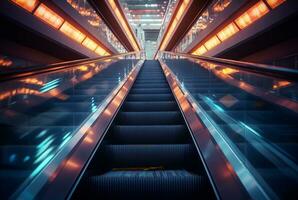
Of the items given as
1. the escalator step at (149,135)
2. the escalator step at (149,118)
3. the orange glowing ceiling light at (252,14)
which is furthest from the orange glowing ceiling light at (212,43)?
the escalator step at (149,135)

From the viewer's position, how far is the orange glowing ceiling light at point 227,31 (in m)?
10.8

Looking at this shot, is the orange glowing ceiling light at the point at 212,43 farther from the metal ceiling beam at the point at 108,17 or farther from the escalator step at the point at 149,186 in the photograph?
the escalator step at the point at 149,186

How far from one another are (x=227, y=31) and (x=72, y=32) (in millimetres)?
6259

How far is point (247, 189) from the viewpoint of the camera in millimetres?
1805

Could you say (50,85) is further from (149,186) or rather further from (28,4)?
(28,4)

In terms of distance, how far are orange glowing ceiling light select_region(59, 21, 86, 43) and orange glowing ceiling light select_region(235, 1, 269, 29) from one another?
6291 millimetres

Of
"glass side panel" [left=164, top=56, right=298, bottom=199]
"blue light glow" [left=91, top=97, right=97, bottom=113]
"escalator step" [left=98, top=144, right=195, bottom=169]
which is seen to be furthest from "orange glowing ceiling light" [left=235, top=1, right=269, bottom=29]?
"escalator step" [left=98, top=144, right=195, bottom=169]

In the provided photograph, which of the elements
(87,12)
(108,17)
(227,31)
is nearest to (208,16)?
(227,31)

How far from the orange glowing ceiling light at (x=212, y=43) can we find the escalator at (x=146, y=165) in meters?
9.93

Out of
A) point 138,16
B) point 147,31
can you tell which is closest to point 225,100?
point 138,16

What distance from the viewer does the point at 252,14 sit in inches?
360

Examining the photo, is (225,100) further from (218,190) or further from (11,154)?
(11,154)

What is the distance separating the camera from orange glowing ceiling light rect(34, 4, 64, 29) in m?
8.62

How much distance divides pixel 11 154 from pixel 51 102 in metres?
1.51
